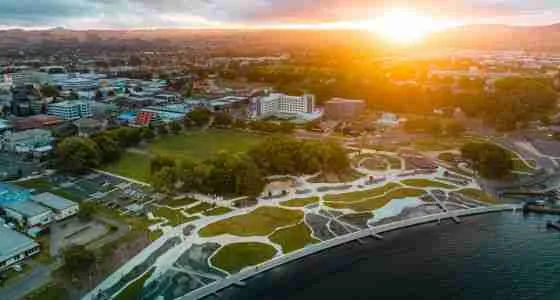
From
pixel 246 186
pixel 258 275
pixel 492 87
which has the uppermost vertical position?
pixel 492 87

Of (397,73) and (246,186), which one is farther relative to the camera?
(397,73)

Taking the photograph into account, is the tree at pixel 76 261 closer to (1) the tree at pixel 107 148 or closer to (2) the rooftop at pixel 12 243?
(2) the rooftop at pixel 12 243

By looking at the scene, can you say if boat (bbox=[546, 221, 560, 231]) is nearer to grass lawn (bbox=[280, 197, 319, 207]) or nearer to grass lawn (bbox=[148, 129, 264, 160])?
grass lawn (bbox=[280, 197, 319, 207])

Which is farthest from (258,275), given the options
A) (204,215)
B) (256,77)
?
(256,77)

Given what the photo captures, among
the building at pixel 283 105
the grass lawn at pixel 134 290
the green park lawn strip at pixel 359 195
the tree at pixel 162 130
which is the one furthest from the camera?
the building at pixel 283 105

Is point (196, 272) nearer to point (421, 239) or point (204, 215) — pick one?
point (204, 215)

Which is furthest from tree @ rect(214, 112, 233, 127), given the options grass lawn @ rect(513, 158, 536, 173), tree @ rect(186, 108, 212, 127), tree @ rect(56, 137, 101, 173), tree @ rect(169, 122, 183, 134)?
grass lawn @ rect(513, 158, 536, 173)

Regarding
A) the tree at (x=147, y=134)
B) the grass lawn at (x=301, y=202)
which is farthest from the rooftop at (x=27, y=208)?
the tree at (x=147, y=134)
